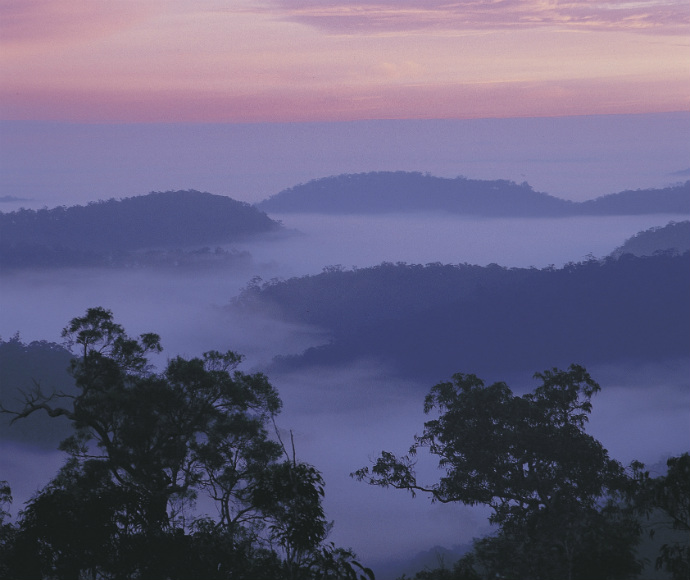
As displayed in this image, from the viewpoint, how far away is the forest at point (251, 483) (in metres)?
20.3

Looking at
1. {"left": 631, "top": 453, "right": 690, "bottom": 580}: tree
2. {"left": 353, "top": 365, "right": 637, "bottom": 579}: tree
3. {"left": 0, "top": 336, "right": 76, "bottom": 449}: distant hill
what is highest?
{"left": 0, "top": 336, "right": 76, "bottom": 449}: distant hill

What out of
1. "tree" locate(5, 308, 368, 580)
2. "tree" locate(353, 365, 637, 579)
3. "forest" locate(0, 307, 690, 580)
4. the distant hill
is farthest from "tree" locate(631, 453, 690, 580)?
the distant hill

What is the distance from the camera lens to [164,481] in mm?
25516

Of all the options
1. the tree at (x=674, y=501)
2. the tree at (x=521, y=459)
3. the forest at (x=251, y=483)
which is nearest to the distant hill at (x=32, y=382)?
the tree at (x=521, y=459)

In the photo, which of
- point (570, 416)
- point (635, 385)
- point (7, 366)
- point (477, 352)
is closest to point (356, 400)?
point (477, 352)

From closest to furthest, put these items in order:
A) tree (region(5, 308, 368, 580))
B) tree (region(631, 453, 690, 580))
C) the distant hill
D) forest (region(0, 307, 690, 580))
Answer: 1. tree (region(5, 308, 368, 580))
2. forest (region(0, 307, 690, 580))
3. tree (region(631, 453, 690, 580))
4. the distant hill

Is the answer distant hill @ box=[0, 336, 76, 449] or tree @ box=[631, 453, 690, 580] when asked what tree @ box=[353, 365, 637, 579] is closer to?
tree @ box=[631, 453, 690, 580]

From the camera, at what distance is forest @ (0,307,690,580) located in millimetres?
20312

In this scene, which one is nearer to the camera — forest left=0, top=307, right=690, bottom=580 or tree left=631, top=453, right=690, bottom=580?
forest left=0, top=307, right=690, bottom=580

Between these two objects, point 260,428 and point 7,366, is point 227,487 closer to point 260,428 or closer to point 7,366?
point 260,428

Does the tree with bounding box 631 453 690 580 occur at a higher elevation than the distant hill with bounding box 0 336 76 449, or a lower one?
lower

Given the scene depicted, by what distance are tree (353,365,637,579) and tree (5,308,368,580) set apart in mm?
6855

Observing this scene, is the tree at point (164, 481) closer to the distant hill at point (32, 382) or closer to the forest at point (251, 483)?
the forest at point (251, 483)

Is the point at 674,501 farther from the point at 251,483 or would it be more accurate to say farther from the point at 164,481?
the point at 164,481
